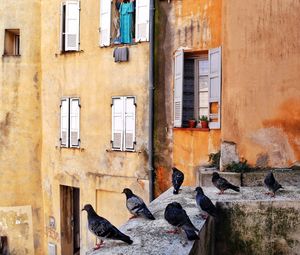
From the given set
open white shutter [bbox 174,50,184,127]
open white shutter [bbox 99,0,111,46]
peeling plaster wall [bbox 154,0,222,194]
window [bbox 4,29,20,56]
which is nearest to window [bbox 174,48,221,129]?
open white shutter [bbox 174,50,184,127]

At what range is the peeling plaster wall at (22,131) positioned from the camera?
52.3 ft

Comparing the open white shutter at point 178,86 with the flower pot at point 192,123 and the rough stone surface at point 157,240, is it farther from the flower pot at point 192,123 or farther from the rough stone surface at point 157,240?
the rough stone surface at point 157,240

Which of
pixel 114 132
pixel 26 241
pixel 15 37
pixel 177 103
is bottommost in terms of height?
pixel 26 241

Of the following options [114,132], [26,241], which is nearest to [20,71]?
[114,132]

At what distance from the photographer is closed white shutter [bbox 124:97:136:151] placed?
12.9 metres

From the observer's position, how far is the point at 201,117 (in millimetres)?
11094

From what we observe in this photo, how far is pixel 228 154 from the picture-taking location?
9.08 m

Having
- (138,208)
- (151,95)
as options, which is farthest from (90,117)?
(138,208)

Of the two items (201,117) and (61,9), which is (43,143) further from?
(201,117)

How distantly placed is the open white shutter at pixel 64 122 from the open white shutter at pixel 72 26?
65.5 inches

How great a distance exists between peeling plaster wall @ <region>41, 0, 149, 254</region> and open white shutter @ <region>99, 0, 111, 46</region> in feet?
0.65

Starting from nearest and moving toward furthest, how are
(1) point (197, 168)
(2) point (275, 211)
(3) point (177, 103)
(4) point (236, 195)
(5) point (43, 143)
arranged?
(2) point (275, 211) < (4) point (236, 195) < (1) point (197, 168) < (3) point (177, 103) < (5) point (43, 143)

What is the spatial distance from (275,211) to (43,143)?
10.5m

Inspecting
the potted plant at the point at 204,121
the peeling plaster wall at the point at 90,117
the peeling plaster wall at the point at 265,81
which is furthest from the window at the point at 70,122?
the peeling plaster wall at the point at 265,81
